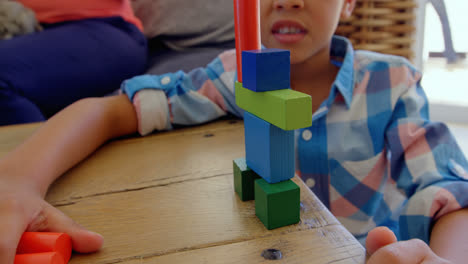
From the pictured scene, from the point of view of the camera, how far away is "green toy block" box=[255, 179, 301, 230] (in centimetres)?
38

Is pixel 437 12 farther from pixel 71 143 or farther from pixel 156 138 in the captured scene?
pixel 71 143

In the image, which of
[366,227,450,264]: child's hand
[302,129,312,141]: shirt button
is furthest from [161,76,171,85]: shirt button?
[366,227,450,264]: child's hand

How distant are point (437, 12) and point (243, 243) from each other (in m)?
1.55

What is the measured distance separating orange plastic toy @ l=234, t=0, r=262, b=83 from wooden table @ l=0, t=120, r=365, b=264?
188 mm

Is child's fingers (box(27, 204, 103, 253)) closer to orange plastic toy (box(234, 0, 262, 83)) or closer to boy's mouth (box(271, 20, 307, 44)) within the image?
orange plastic toy (box(234, 0, 262, 83))

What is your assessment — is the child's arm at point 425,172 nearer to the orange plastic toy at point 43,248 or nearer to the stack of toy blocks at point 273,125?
the stack of toy blocks at point 273,125

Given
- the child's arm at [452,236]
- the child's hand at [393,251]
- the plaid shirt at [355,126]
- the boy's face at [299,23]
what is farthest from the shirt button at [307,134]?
the child's hand at [393,251]

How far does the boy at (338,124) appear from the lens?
58 centimetres

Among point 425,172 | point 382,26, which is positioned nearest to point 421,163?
point 425,172

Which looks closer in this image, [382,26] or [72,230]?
[72,230]

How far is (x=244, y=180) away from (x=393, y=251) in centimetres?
18

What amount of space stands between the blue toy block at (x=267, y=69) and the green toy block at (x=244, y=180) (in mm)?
110

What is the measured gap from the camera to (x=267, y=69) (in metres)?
0.37

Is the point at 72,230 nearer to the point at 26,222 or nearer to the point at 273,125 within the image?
the point at 26,222
